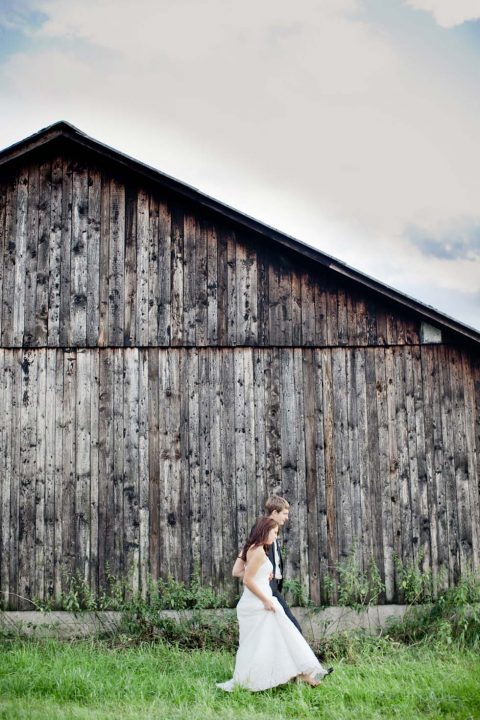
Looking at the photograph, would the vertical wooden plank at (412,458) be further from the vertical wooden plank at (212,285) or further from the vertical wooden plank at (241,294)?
the vertical wooden plank at (212,285)

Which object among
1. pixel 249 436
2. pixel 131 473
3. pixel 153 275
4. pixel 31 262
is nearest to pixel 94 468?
pixel 131 473

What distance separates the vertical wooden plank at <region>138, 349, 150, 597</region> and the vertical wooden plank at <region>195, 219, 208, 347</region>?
78cm

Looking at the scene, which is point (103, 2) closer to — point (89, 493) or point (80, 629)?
point (89, 493)

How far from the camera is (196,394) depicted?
9289mm

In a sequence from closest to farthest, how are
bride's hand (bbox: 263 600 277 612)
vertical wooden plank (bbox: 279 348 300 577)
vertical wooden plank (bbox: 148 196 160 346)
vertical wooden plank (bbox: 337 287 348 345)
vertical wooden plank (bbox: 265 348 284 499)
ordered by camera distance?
bride's hand (bbox: 263 600 277 612) < vertical wooden plank (bbox: 279 348 300 577) < vertical wooden plank (bbox: 265 348 284 499) < vertical wooden plank (bbox: 148 196 160 346) < vertical wooden plank (bbox: 337 287 348 345)

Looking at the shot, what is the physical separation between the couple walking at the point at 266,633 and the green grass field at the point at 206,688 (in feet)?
0.45

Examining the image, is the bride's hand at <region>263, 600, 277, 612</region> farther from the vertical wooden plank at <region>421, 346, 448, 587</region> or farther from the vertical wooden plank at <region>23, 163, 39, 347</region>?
the vertical wooden plank at <region>23, 163, 39, 347</region>

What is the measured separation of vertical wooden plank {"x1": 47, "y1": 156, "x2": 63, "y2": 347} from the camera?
30.3 feet

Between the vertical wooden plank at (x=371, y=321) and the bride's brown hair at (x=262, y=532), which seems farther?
the vertical wooden plank at (x=371, y=321)

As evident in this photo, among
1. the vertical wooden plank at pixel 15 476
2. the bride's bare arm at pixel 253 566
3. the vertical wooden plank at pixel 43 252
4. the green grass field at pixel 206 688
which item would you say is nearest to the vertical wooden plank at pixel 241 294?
the vertical wooden plank at pixel 43 252

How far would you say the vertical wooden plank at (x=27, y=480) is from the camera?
888cm

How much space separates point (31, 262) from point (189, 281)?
213cm

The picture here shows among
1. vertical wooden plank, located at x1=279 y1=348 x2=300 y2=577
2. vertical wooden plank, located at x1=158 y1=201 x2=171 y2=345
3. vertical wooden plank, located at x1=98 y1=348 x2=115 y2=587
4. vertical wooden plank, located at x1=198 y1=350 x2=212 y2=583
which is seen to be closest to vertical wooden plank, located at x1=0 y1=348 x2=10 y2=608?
vertical wooden plank, located at x1=98 y1=348 x2=115 y2=587

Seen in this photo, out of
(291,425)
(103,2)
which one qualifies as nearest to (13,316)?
(291,425)
